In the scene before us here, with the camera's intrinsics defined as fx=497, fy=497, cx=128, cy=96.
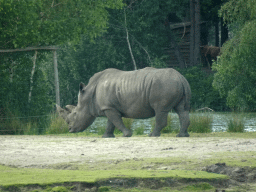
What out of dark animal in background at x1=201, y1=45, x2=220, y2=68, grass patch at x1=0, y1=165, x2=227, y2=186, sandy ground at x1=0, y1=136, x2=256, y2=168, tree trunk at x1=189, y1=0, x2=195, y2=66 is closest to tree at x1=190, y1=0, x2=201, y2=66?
tree trunk at x1=189, y1=0, x2=195, y2=66

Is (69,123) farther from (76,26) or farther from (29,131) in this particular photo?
(76,26)

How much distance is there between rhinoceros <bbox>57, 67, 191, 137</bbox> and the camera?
1098 centimetres

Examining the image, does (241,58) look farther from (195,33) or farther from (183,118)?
(195,33)

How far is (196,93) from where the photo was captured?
27859mm

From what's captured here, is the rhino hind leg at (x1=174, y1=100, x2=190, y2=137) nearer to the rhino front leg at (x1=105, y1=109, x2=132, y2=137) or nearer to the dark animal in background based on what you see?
the rhino front leg at (x1=105, y1=109, x2=132, y2=137)

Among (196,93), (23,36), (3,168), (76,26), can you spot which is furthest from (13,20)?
(196,93)

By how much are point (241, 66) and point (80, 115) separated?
8.37 meters

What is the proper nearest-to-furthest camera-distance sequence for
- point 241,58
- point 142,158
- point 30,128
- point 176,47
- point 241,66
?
1. point 142,158
2. point 30,128
3. point 241,58
4. point 241,66
5. point 176,47

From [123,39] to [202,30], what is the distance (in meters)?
5.50

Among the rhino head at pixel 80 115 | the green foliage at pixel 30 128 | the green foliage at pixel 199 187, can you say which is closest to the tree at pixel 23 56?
the green foliage at pixel 30 128

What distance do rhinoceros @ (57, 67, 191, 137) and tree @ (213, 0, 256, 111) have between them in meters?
6.86

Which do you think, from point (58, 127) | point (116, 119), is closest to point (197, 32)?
point (58, 127)

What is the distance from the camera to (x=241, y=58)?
1814cm

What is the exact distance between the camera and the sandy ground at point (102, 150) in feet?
23.9
